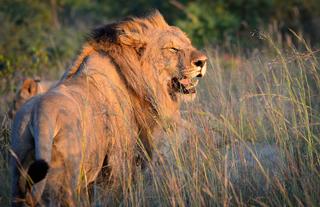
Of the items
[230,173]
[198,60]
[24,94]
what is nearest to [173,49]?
[198,60]

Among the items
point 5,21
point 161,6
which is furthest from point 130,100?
point 161,6

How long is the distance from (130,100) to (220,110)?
101 centimetres

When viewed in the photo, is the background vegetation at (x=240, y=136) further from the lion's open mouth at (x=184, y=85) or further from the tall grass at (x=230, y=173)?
the lion's open mouth at (x=184, y=85)

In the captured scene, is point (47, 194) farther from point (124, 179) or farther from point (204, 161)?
point (204, 161)

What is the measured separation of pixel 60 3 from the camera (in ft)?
59.8

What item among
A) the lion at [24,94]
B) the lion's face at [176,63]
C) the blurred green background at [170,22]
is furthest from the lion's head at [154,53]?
the blurred green background at [170,22]

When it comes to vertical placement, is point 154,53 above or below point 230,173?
above

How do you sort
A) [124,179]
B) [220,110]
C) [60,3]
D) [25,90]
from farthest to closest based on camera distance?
[60,3] < [25,90] < [220,110] < [124,179]

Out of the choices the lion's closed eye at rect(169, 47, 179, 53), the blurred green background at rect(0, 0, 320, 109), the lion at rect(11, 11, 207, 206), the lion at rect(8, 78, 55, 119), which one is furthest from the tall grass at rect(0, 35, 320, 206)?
the blurred green background at rect(0, 0, 320, 109)

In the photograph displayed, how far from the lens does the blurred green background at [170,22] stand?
37.8 feet

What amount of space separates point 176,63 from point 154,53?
0.19 meters

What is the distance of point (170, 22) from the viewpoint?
49.3 feet

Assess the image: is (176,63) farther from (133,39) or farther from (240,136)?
(240,136)

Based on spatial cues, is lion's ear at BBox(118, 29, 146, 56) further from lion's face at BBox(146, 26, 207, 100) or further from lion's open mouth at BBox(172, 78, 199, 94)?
lion's open mouth at BBox(172, 78, 199, 94)
